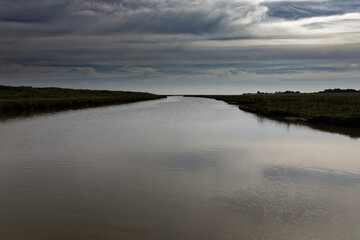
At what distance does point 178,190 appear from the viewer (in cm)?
956

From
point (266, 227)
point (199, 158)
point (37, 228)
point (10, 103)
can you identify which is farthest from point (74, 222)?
point (10, 103)

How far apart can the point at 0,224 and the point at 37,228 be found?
2.79 feet

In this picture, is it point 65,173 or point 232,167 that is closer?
point 65,173

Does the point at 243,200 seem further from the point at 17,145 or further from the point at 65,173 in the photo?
the point at 17,145

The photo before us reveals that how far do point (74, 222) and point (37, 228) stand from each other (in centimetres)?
73

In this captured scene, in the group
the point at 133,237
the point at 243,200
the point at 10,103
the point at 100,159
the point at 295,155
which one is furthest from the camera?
the point at 10,103

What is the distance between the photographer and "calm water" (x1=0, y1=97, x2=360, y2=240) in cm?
688

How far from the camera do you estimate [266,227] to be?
275 inches

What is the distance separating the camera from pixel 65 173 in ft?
37.2

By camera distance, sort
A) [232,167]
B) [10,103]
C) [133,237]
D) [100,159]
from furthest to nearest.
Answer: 1. [10,103]
2. [100,159]
3. [232,167]
4. [133,237]

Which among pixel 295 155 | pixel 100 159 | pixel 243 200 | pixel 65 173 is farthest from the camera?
pixel 295 155

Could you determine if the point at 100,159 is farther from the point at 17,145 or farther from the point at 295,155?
the point at 295,155

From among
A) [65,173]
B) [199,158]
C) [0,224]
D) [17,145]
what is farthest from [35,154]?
[0,224]

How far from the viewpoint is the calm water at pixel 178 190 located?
271 inches
